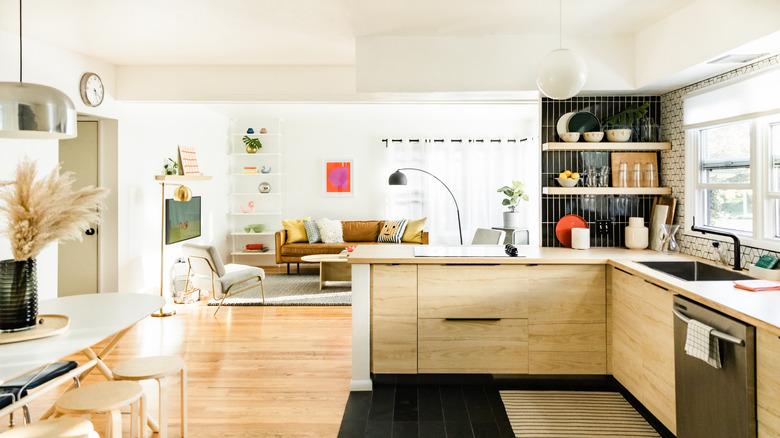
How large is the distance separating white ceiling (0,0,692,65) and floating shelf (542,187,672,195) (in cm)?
114

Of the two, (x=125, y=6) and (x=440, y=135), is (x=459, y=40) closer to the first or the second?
(x=125, y=6)

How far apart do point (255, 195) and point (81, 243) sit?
3.60 m

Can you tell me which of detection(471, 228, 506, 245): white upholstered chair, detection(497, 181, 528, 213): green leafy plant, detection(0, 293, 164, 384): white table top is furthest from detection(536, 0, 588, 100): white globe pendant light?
detection(497, 181, 528, 213): green leafy plant

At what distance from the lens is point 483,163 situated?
868 cm

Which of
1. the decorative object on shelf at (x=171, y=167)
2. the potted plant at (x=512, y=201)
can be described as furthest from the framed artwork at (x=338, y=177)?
the decorative object on shelf at (x=171, y=167)

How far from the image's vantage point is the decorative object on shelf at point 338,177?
28.9 feet

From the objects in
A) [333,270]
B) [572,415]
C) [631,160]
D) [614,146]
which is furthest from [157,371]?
[333,270]

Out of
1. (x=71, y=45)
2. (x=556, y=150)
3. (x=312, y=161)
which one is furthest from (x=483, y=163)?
(x=71, y=45)

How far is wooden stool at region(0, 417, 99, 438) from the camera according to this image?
68.3 inches

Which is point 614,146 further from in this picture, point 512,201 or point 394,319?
point 512,201

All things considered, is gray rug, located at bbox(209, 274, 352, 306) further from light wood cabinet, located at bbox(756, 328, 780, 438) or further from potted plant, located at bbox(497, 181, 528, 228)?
light wood cabinet, located at bbox(756, 328, 780, 438)

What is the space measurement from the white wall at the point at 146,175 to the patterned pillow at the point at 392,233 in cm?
265

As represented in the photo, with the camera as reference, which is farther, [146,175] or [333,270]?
[333,270]

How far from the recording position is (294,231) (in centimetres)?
820
